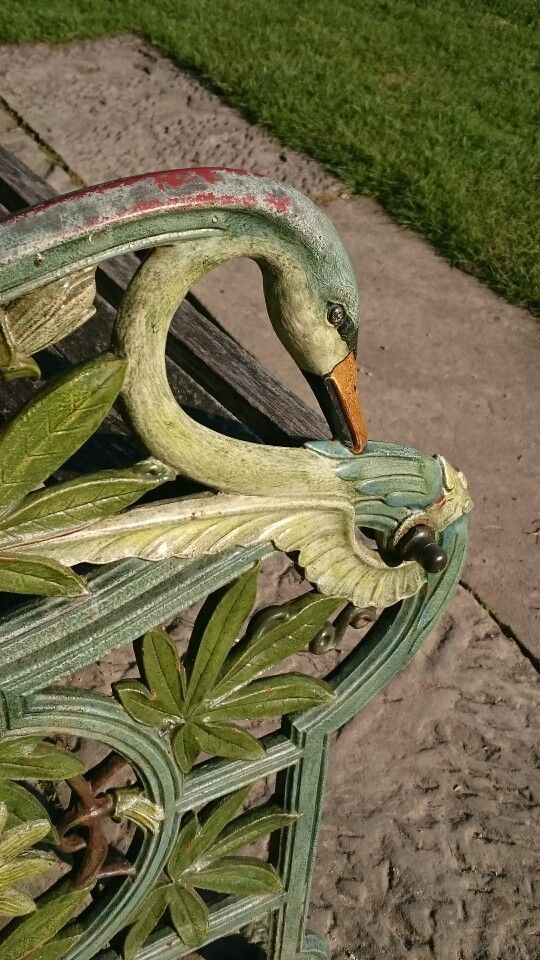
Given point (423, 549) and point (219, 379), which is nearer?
point (423, 549)

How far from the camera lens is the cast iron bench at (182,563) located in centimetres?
99

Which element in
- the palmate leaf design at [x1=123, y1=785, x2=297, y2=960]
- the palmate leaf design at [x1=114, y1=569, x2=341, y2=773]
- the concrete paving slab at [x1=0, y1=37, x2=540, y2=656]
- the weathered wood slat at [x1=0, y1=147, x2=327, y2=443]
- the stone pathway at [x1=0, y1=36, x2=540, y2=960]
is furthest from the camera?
the concrete paving slab at [x1=0, y1=37, x2=540, y2=656]

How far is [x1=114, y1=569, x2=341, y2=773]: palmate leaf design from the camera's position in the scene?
53.0 inches

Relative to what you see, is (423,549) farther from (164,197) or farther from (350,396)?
(164,197)

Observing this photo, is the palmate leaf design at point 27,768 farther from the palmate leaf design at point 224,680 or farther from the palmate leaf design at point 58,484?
the palmate leaf design at point 58,484

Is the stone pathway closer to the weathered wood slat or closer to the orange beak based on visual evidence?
the weathered wood slat

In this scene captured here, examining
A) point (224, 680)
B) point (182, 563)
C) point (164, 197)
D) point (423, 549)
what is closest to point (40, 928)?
point (224, 680)

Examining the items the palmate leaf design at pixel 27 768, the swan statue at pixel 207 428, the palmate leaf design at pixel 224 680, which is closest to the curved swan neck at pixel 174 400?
the swan statue at pixel 207 428

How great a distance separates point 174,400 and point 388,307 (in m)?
2.92

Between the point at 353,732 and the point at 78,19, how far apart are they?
4627 millimetres

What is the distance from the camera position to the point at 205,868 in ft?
5.57

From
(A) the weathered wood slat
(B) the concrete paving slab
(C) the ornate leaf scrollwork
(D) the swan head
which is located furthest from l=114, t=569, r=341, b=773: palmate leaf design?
(B) the concrete paving slab

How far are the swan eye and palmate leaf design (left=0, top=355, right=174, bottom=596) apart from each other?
0.80 ft

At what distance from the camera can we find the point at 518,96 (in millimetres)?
5266
